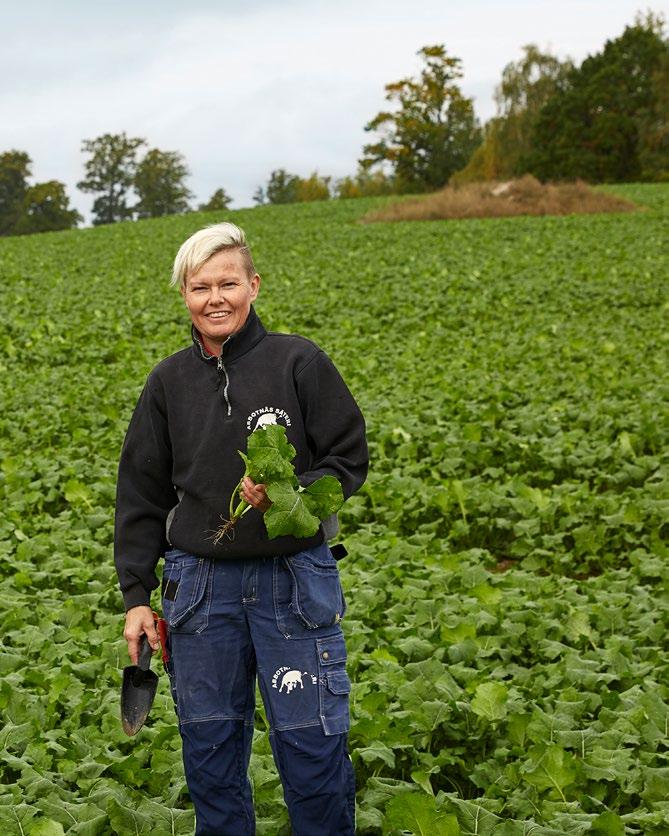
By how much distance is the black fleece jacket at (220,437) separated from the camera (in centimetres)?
249

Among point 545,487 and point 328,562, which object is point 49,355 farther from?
point 328,562

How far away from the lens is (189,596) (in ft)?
8.16

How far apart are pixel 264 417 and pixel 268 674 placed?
2.16 feet

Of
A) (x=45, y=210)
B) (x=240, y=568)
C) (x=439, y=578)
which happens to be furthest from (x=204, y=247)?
(x=45, y=210)

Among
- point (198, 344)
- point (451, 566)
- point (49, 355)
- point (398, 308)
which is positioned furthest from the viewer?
point (398, 308)

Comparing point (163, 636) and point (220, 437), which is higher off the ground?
point (220, 437)

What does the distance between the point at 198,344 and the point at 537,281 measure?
52.5ft

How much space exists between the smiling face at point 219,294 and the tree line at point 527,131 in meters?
48.1

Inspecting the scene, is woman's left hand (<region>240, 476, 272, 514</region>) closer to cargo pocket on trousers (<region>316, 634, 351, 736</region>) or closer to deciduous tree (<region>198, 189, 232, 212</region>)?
cargo pocket on trousers (<region>316, 634, 351, 736</region>)

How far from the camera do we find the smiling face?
8.32 ft

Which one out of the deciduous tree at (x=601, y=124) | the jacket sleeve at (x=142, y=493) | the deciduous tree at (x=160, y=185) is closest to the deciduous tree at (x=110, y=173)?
the deciduous tree at (x=160, y=185)

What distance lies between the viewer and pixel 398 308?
52.6ft

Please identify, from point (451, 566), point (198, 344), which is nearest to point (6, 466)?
point (451, 566)

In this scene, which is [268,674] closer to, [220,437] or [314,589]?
[314,589]
